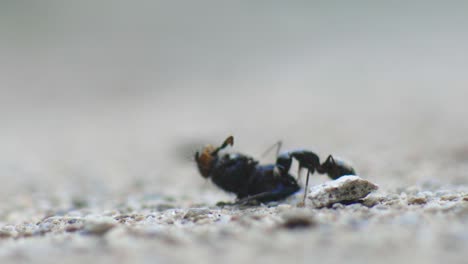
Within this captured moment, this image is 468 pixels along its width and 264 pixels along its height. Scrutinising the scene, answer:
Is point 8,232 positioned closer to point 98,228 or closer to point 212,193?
point 98,228

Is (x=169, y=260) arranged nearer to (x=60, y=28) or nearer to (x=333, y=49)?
(x=333, y=49)

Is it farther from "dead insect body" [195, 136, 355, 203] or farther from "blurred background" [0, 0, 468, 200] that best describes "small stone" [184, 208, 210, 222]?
"blurred background" [0, 0, 468, 200]

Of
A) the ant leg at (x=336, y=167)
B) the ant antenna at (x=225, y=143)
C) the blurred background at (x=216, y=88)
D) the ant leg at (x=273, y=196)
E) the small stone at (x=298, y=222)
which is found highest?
the blurred background at (x=216, y=88)

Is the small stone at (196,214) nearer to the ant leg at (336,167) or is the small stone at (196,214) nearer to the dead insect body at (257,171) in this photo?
the dead insect body at (257,171)

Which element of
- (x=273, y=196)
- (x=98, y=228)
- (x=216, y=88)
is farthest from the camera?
(x=216, y=88)

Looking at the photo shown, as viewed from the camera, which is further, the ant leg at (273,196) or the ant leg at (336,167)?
the ant leg at (273,196)

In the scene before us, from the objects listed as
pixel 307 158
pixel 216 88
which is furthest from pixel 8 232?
pixel 216 88

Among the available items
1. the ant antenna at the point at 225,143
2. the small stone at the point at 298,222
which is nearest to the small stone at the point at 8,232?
the ant antenna at the point at 225,143
